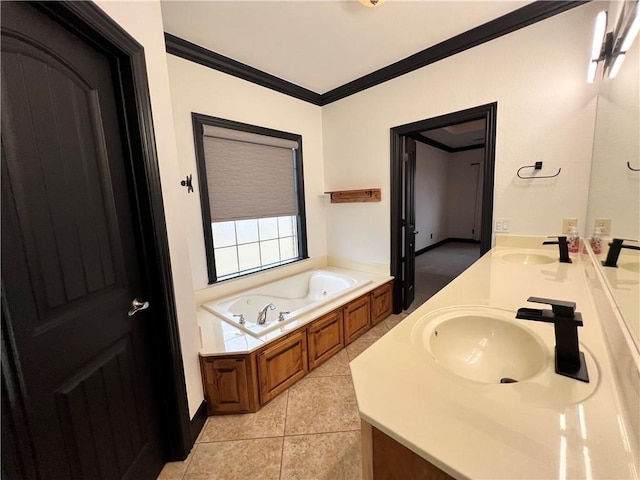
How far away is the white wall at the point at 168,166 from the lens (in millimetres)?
1213

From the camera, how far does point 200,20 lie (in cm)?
188

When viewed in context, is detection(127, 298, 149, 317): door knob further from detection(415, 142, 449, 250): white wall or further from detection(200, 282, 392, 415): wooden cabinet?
detection(415, 142, 449, 250): white wall

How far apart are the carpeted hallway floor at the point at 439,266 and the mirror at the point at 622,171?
214 centimetres

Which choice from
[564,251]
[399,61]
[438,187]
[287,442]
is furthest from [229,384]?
[438,187]

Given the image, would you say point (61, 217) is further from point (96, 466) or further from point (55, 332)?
point (96, 466)

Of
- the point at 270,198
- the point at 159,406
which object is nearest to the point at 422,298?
the point at 270,198

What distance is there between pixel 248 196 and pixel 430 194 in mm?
4964

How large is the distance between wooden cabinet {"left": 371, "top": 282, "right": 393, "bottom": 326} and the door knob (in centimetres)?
204

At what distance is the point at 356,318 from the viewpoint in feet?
8.29

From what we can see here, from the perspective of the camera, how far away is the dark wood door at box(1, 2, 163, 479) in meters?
0.75

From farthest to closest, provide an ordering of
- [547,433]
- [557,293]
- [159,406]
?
[159,406] < [557,293] < [547,433]

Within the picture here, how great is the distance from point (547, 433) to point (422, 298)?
315 centimetres

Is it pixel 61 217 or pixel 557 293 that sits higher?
pixel 61 217

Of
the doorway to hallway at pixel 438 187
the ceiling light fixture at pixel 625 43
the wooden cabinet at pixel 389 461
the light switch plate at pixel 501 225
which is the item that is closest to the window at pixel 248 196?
the doorway to hallway at pixel 438 187
